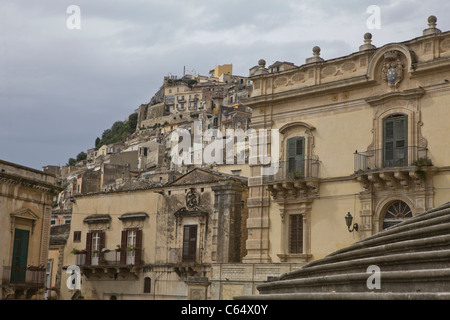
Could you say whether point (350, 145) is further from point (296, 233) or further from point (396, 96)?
point (296, 233)

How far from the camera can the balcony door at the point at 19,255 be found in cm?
2375

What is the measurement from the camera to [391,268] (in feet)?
39.7

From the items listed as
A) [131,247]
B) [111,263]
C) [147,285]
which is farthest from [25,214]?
[147,285]

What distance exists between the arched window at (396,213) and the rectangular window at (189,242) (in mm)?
10444

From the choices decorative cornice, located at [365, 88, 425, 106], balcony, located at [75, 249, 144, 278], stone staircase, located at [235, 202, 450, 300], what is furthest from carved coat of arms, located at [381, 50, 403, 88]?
balcony, located at [75, 249, 144, 278]

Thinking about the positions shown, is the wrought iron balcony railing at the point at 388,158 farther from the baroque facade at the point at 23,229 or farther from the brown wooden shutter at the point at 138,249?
the brown wooden shutter at the point at 138,249

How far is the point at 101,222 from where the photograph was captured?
33.5 meters

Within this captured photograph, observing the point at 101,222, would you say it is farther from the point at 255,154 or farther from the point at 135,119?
the point at 135,119

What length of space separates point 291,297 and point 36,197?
15.0 m

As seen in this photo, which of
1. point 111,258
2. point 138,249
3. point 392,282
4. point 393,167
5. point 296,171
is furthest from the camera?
point 111,258

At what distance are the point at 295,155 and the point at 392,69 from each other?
4857mm

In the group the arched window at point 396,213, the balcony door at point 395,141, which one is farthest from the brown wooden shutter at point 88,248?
the balcony door at point 395,141

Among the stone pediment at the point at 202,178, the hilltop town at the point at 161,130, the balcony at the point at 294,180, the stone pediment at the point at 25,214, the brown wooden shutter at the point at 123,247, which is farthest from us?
the hilltop town at the point at 161,130

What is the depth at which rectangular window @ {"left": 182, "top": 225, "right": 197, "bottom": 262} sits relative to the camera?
2962 centimetres
